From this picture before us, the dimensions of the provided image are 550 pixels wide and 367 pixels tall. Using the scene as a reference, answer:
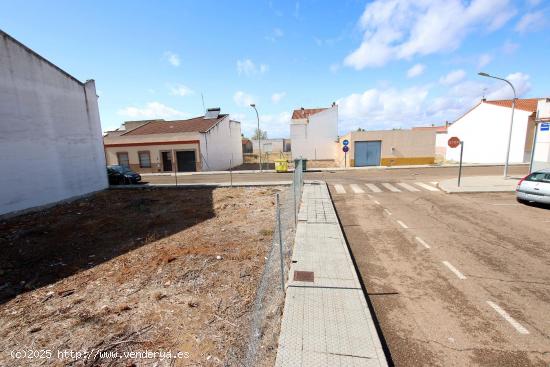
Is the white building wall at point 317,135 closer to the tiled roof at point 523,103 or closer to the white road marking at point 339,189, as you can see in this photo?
the tiled roof at point 523,103

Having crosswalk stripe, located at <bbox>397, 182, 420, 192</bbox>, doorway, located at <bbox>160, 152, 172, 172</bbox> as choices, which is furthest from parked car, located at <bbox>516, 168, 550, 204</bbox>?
doorway, located at <bbox>160, 152, 172, 172</bbox>

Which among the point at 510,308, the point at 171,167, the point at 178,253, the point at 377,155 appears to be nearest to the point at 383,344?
the point at 510,308

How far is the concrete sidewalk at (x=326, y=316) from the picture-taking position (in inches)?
133

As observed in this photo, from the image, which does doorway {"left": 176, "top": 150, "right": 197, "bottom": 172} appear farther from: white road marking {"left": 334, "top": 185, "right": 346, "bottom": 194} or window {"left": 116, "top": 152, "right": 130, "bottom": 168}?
white road marking {"left": 334, "top": 185, "right": 346, "bottom": 194}

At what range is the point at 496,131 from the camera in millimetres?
29859

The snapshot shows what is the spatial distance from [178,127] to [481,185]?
32.2 m

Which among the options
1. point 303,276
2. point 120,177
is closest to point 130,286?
point 303,276

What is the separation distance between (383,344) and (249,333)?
6.45 ft

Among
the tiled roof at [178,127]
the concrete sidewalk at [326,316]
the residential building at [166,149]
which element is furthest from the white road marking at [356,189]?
the tiled roof at [178,127]

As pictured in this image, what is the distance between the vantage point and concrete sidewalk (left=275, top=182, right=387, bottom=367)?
3.39 metres

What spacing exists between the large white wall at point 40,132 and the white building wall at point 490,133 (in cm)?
3924

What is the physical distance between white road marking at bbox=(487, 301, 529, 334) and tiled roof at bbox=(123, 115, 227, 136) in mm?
29802

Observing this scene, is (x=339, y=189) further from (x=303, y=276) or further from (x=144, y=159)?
(x=144, y=159)

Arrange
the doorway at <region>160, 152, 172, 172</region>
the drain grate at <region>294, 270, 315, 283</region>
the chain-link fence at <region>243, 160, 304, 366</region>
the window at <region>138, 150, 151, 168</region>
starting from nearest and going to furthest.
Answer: the chain-link fence at <region>243, 160, 304, 366</region>, the drain grate at <region>294, 270, 315, 283</region>, the doorway at <region>160, 152, 172, 172</region>, the window at <region>138, 150, 151, 168</region>
